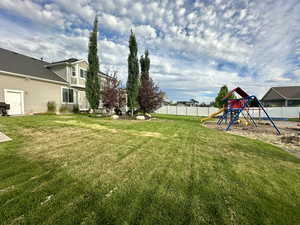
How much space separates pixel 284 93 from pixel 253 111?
14960mm

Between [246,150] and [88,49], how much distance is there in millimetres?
15643

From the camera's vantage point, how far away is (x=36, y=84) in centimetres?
1205

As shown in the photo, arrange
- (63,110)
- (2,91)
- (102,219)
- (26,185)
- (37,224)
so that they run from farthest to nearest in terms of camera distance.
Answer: (63,110) → (2,91) → (26,185) → (102,219) → (37,224)

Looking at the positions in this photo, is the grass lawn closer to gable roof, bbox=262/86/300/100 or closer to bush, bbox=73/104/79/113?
bush, bbox=73/104/79/113

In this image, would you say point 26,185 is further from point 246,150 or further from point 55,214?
point 246,150

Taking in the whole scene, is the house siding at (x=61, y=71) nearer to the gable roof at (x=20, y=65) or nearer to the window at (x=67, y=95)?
the gable roof at (x=20, y=65)

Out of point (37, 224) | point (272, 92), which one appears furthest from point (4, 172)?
point (272, 92)

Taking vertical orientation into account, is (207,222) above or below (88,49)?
below

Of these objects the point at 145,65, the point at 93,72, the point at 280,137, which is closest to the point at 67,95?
the point at 93,72

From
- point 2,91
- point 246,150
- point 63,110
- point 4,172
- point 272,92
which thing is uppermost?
point 272,92

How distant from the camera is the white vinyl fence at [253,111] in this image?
19.1 metres

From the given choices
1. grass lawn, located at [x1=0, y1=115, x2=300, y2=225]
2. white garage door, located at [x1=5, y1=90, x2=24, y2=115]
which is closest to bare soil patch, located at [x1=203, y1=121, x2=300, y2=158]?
grass lawn, located at [x1=0, y1=115, x2=300, y2=225]

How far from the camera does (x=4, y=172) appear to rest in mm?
2469

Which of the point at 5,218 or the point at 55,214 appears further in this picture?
the point at 55,214
